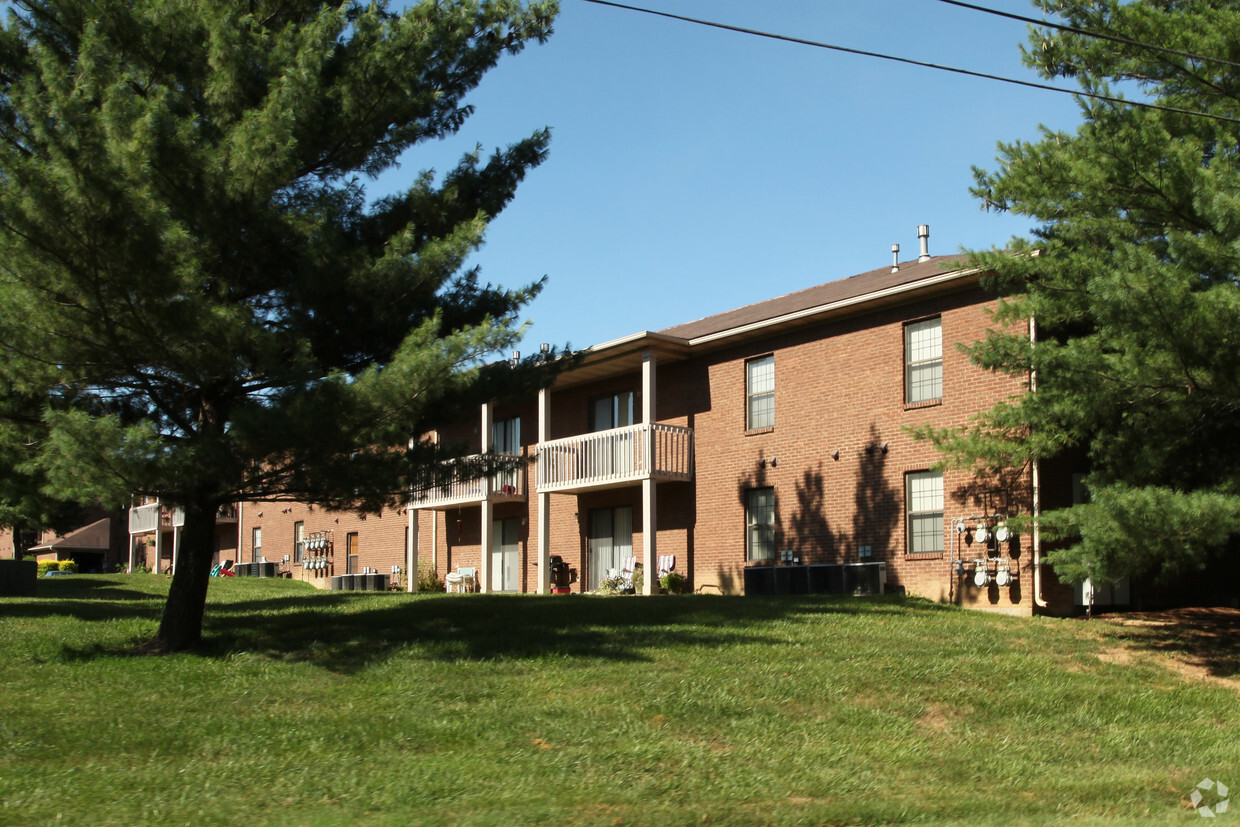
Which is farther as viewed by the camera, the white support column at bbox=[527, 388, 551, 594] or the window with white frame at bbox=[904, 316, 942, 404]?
the white support column at bbox=[527, 388, 551, 594]

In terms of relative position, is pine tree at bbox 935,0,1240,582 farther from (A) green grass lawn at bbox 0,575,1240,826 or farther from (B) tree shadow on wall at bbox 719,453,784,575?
(B) tree shadow on wall at bbox 719,453,784,575

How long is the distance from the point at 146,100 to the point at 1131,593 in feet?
52.1

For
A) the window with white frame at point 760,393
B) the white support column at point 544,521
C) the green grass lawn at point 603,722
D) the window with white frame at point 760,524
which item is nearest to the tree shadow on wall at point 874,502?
the window with white frame at point 760,524

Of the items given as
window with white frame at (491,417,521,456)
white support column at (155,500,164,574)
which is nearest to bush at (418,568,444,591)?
window with white frame at (491,417,521,456)

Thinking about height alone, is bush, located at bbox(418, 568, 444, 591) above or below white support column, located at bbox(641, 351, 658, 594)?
below

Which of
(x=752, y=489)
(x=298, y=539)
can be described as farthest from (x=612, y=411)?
(x=298, y=539)

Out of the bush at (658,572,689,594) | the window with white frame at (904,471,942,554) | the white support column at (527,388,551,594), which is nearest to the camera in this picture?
the window with white frame at (904,471,942,554)

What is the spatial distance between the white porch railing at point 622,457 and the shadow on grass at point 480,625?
4882 millimetres

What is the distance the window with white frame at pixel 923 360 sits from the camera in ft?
62.1

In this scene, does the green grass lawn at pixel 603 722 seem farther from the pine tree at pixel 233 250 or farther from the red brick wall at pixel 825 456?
the red brick wall at pixel 825 456

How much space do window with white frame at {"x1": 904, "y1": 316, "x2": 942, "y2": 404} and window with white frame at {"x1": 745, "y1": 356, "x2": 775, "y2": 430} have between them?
3.03m

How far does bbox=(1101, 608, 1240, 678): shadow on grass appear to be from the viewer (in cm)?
1359

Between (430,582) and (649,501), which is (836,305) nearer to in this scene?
(649,501)

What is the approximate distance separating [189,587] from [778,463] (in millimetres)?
11681
